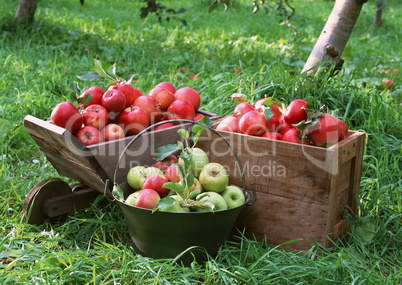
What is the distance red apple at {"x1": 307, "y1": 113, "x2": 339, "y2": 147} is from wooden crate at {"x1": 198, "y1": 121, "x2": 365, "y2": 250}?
1.7 inches

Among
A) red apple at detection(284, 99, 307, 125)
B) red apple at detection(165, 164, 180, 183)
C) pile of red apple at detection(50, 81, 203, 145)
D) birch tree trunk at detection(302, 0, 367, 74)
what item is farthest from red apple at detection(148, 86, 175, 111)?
birch tree trunk at detection(302, 0, 367, 74)

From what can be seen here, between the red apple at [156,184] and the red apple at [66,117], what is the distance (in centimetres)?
48

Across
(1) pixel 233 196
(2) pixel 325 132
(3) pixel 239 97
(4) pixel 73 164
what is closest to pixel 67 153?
(4) pixel 73 164

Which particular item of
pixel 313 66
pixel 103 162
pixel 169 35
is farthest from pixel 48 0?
pixel 103 162

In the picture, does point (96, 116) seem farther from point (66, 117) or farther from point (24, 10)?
point (24, 10)

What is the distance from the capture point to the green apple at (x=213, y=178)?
2025mm

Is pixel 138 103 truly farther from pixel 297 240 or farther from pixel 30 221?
pixel 297 240

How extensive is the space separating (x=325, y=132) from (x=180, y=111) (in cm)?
82

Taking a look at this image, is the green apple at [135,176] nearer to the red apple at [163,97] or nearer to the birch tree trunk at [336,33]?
the red apple at [163,97]

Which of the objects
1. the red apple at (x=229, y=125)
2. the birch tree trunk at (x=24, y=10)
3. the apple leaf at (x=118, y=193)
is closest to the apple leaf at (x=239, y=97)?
the red apple at (x=229, y=125)

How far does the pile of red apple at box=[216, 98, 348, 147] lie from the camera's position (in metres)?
2.06

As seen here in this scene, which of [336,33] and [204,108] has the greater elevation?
[336,33]

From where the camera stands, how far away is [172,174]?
2.06m

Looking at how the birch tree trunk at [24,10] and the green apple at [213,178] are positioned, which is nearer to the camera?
the green apple at [213,178]
